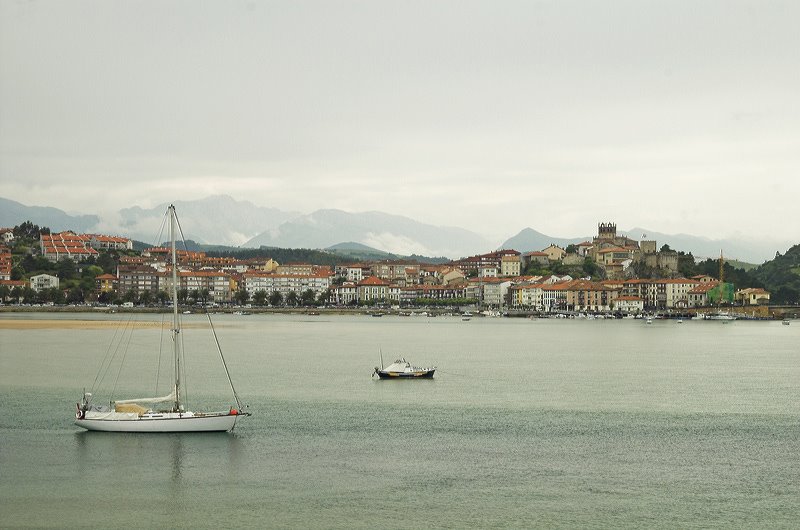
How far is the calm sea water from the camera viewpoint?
17281 millimetres

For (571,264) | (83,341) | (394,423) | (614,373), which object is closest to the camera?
(394,423)

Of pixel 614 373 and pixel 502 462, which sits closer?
pixel 502 462

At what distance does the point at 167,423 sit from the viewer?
2325 centimetres

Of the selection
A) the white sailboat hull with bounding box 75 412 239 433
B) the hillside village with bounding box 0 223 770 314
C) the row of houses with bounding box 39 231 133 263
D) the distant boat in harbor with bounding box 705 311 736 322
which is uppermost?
the row of houses with bounding box 39 231 133 263

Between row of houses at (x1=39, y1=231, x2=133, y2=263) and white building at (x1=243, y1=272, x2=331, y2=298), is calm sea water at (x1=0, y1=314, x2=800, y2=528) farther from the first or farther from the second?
row of houses at (x1=39, y1=231, x2=133, y2=263)

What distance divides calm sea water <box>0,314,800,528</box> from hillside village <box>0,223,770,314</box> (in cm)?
8702

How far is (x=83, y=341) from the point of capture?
186 ft

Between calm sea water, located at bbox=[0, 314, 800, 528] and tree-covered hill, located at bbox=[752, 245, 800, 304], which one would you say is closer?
calm sea water, located at bbox=[0, 314, 800, 528]

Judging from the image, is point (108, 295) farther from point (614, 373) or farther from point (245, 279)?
point (614, 373)

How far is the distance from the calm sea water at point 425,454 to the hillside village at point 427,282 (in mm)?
87019

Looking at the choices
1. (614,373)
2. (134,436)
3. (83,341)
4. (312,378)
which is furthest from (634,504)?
(83,341)

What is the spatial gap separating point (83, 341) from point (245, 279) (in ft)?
324

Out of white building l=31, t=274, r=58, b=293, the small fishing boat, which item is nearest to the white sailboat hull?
the small fishing boat

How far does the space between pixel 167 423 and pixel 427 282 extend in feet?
464
